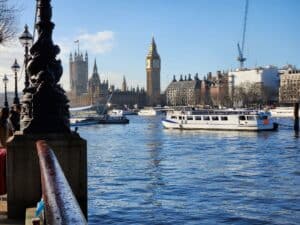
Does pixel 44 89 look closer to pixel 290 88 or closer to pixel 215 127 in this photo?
pixel 215 127

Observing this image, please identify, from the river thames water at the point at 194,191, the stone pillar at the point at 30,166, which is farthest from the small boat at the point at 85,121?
the stone pillar at the point at 30,166

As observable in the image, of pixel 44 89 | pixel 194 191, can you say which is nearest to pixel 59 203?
pixel 44 89

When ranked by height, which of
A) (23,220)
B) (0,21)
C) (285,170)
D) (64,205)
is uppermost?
(0,21)

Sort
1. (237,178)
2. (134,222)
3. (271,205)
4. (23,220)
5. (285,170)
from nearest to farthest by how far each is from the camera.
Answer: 1. (23,220)
2. (134,222)
3. (271,205)
4. (237,178)
5. (285,170)

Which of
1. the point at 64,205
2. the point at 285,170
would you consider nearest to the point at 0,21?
the point at 285,170

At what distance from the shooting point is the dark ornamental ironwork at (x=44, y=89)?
7680mm

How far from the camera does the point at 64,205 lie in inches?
85.8

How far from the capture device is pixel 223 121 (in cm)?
7206

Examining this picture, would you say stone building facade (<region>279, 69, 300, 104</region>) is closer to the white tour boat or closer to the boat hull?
the white tour boat

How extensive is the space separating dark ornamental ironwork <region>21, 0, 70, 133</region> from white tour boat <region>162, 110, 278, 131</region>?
203ft

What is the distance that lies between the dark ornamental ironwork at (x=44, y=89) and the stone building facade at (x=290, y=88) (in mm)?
174577

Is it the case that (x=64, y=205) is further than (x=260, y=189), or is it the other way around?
(x=260, y=189)

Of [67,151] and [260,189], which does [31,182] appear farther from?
[260,189]

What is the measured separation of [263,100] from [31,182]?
17985cm
